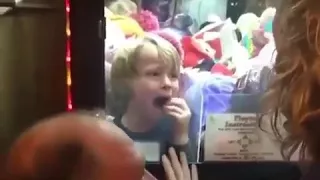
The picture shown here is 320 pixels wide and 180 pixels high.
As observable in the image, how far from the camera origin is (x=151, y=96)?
1185 millimetres

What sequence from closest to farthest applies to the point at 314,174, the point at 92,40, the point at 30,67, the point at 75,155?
the point at 75,155, the point at 314,174, the point at 92,40, the point at 30,67

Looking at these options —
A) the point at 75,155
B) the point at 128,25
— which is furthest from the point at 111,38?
the point at 75,155

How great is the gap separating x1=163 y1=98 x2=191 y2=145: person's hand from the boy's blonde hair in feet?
0.20

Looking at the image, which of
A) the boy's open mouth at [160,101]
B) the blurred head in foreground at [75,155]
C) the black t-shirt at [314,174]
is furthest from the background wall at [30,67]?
the blurred head in foreground at [75,155]

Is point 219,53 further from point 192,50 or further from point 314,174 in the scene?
point 314,174

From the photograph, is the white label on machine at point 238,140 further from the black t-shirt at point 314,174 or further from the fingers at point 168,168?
the black t-shirt at point 314,174

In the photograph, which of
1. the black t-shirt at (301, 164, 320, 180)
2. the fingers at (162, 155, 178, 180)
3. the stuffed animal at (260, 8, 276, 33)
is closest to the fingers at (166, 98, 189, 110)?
the fingers at (162, 155, 178, 180)

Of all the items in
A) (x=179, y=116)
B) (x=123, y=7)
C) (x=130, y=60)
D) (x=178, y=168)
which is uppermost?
(x=123, y=7)

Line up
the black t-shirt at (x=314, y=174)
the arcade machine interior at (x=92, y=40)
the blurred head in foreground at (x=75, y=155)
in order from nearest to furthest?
the blurred head in foreground at (x=75, y=155)
the black t-shirt at (x=314, y=174)
the arcade machine interior at (x=92, y=40)

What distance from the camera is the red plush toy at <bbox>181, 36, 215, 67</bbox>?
1172 millimetres

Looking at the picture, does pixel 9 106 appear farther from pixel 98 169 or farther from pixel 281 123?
pixel 98 169

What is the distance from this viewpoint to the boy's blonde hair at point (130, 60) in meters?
1.16

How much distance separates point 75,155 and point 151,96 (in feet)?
2.71

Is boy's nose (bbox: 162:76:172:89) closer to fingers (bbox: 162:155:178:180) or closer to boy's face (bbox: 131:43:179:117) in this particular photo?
boy's face (bbox: 131:43:179:117)
